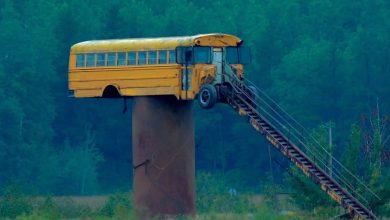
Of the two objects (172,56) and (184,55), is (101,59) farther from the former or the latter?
(184,55)

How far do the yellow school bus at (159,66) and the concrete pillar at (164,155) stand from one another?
749 millimetres

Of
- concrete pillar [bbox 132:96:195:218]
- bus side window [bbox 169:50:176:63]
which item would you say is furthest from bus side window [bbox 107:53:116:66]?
bus side window [bbox 169:50:176:63]

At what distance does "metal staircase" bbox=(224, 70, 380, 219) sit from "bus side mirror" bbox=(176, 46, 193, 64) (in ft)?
5.41

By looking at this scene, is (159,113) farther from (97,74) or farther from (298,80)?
(298,80)

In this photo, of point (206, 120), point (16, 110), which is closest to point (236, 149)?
point (206, 120)

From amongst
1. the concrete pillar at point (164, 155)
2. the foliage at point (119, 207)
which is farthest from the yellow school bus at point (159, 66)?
the foliage at point (119, 207)

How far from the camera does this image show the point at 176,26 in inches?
4653

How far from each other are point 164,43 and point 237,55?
244 centimetres

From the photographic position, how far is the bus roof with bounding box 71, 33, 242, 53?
193ft

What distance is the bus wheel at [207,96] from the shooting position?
58.0 m

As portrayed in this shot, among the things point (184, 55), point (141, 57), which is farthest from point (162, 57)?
point (184, 55)

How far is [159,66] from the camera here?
195 feet

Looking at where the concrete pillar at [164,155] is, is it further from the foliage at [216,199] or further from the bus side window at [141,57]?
the foliage at [216,199]

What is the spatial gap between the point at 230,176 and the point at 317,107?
8980mm
